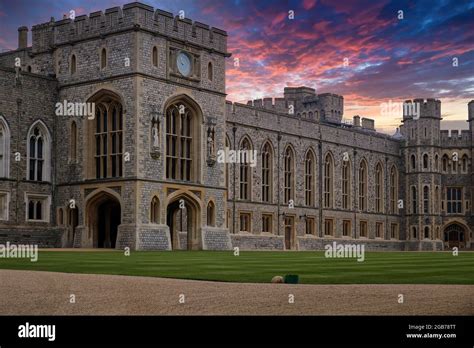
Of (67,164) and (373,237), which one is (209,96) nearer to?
(67,164)

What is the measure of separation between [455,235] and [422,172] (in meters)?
6.63

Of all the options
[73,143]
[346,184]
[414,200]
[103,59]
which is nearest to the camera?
[103,59]

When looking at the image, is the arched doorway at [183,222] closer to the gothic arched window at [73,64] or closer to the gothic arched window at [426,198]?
the gothic arched window at [73,64]

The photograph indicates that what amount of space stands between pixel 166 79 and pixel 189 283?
1052 inches

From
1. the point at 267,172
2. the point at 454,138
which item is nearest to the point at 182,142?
the point at 267,172

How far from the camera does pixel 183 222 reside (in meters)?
48.3

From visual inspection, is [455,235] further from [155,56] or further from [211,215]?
[155,56]

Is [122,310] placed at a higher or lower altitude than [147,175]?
lower

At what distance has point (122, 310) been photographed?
13680mm

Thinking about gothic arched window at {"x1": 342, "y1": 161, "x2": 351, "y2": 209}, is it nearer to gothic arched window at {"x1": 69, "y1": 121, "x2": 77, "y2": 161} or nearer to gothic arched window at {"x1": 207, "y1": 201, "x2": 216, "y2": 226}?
gothic arched window at {"x1": 207, "y1": 201, "x2": 216, "y2": 226}

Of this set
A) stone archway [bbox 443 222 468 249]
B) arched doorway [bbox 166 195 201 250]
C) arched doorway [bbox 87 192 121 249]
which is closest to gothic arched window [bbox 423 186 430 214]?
stone archway [bbox 443 222 468 249]

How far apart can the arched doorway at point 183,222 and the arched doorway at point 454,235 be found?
3408 centimetres

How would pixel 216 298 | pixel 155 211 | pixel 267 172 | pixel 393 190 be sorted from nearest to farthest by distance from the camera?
pixel 216 298 → pixel 155 211 → pixel 267 172 → pixel 393 190
